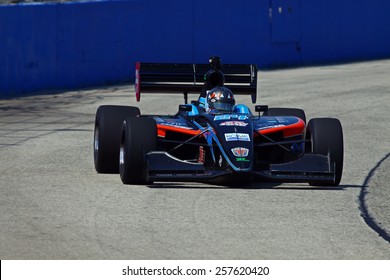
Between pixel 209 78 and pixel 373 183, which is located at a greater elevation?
pixel 209 78

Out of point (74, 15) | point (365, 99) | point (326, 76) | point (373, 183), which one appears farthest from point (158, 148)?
point (326, 76)

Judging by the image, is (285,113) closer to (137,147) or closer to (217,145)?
(217,145)

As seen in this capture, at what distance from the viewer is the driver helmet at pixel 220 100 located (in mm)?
13281

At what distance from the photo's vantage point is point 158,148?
42.4 ft

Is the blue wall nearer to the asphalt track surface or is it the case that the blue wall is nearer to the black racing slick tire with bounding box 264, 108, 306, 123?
the asphalt track surface

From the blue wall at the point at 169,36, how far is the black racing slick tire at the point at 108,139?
10.1 m

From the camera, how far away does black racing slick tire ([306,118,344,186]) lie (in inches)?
491

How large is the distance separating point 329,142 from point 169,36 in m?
14.4

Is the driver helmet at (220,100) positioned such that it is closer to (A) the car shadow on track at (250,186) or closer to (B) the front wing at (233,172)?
(A) the car shadow on track at (250,186)

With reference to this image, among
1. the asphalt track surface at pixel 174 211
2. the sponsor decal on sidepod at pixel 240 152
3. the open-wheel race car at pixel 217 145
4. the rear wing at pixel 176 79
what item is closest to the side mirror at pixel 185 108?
the open-wheel race car at pixel 217 145

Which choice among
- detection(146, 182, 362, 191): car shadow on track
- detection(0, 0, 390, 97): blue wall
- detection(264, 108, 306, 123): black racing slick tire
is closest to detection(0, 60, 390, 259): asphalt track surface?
detection(146, 182, 362, 191): car shadow on track

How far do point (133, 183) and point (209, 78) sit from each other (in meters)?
2.36

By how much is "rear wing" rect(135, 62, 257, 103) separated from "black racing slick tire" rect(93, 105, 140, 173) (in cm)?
114

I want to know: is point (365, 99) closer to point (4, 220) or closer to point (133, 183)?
point (133, 183)
